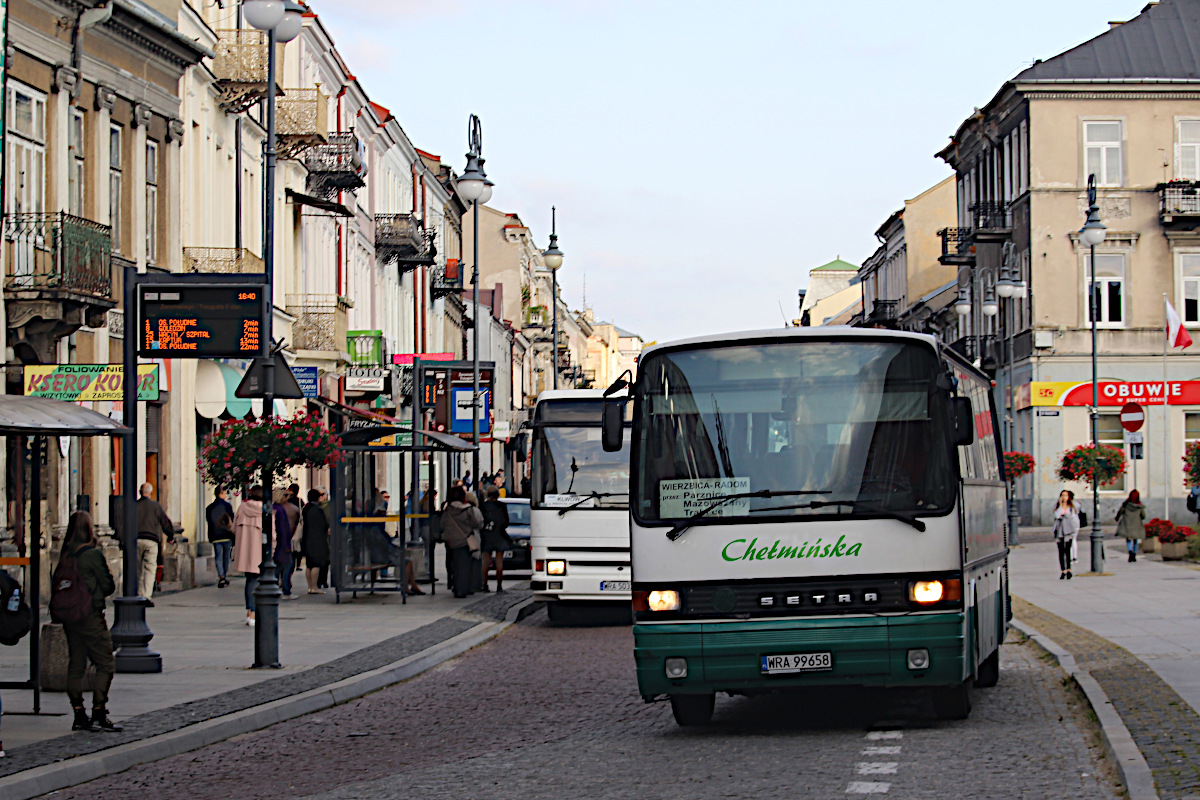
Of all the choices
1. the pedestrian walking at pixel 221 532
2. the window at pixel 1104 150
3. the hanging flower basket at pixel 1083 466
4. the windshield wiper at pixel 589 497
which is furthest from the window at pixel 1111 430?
the windshield wiper at pixel 589 497

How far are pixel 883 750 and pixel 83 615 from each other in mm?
Result: 5678

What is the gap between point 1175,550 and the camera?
36.7 m

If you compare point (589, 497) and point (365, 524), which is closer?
point (589, 497)

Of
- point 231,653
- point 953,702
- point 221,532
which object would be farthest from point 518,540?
point 953,702

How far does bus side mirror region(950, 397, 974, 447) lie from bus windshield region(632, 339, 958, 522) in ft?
0.28

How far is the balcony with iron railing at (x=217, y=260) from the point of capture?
105 feet

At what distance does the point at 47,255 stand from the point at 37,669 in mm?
12970

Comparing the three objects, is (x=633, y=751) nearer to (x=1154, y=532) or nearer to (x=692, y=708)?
(x=692, y=708)

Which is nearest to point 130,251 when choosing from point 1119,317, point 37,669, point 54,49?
point 54,49

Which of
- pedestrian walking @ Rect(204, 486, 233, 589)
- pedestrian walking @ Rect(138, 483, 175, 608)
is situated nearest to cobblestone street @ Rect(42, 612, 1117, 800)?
pedestrian walking @ Rect(138, 483, 175, 608)

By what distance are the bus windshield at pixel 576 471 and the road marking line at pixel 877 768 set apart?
12332 millimetres

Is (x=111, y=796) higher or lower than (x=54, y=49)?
lower

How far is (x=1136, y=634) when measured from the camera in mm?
19297

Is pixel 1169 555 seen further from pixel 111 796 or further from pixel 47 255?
pixel 111 796
